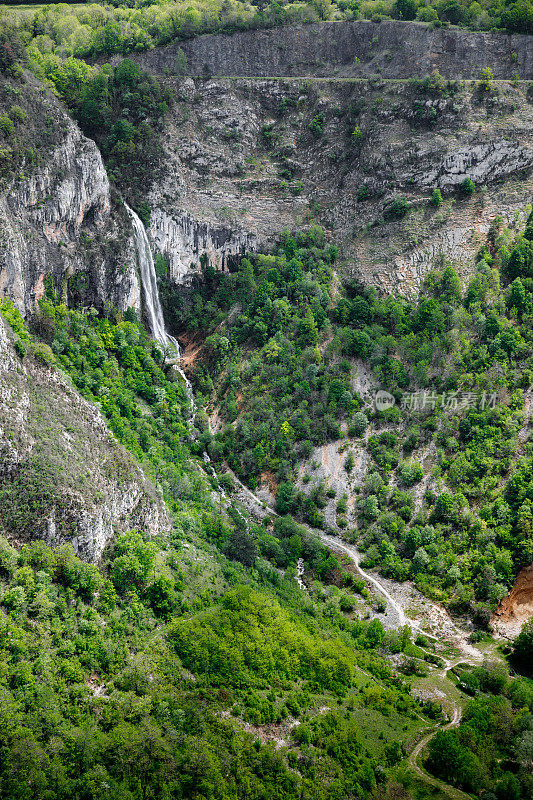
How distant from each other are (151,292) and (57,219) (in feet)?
53.4

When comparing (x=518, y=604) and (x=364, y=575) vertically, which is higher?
(x=364, y=575)

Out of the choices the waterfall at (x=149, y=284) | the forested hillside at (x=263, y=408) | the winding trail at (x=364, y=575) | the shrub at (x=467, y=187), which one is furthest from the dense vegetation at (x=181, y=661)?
the shrub at (x=467, y=187)

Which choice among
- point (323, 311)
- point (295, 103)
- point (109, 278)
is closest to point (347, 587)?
point (323, 311)

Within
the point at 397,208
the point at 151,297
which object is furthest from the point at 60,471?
the point at 397,208

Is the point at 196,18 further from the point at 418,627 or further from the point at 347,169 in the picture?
the point at 418,627

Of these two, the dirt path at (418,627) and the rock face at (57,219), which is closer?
the dirt path at (418,627)

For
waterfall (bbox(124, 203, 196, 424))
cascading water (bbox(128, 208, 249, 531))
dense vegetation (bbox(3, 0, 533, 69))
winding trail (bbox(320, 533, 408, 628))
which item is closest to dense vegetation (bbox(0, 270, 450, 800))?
winding trail (bbox(320, 533, 408, 628))

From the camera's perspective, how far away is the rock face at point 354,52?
4018 inches

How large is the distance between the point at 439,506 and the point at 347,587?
1290 centimetres

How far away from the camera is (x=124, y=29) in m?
106

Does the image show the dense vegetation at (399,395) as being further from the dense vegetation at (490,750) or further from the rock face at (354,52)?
the rock face at (354,52)

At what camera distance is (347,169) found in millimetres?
102500

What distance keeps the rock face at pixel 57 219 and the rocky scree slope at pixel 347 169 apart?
359 inches

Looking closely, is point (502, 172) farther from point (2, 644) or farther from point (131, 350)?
point (2, 644)
